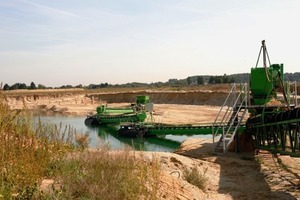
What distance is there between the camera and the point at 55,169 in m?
7.95

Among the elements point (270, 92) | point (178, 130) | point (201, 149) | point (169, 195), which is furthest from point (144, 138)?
point (169, 195)

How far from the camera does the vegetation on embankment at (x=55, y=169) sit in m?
6.53

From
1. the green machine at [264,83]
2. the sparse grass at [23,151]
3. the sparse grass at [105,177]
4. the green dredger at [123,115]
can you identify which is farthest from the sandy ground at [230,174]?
the green dredger at [123,115]

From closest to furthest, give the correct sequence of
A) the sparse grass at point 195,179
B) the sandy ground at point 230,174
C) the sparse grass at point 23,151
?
1. the sparse grass at point 23,151
2. the sandy ground at point 230,174
3. the sparse grass at point 195,179

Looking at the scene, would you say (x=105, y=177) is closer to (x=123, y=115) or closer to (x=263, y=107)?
(x=263, y=107)

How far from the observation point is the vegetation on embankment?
21.4 feet

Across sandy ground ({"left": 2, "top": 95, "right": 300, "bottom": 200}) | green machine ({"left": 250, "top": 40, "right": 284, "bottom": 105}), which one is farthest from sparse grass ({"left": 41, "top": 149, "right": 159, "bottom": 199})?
green machine ({"left": 250, "top": 40, "right": 284, "bottom": 105})

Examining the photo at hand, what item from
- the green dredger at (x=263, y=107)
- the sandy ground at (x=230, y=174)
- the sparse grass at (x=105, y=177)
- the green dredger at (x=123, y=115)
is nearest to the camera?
the sparse grass at (x=105, y=177)

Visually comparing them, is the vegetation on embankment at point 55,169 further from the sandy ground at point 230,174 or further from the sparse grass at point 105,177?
the sandy ground at point 230,174

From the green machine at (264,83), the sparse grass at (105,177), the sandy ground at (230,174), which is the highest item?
the green machine at (264,83)

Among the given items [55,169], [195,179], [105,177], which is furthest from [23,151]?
[195,179]

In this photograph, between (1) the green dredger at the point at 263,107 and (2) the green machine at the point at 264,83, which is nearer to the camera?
(1) the green dredger at the point at 263,107

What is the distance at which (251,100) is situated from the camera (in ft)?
60.4

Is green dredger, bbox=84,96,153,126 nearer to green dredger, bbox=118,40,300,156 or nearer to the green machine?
green dredger, bbox=118,40,300,156
